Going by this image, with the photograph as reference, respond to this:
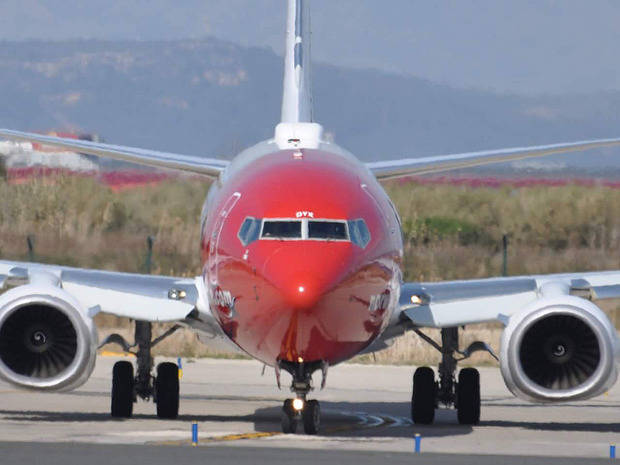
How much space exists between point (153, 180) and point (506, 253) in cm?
851

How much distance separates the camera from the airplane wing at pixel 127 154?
21.6 metres

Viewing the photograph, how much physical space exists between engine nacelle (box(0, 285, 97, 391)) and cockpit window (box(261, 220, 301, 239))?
295 cm

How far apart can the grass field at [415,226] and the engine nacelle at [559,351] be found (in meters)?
15.6

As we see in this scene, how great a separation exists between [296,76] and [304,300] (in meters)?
8.71

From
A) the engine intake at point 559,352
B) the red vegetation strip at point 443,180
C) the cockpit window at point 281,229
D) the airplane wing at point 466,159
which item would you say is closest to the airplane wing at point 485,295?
the engine intake at point 559,352

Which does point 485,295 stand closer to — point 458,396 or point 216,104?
point 458,396

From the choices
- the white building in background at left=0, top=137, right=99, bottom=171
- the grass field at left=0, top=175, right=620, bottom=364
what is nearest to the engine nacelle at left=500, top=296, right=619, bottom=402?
the grass field at left=0, top=175, right=620, bottom=364

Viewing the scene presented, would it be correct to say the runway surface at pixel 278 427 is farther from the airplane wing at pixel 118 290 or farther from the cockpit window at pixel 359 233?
the cockpit window at pixel 359 233

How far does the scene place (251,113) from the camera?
6044 cm

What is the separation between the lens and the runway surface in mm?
16203

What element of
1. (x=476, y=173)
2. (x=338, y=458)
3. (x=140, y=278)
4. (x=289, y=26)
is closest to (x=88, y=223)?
(x=476, y=173)

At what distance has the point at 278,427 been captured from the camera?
20078 millimetres

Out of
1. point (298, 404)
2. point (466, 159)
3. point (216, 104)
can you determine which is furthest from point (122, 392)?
point (216, 104)

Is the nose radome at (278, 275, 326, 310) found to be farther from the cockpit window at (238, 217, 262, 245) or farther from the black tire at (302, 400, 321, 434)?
the black tire at (302, 400, 321, 434)
